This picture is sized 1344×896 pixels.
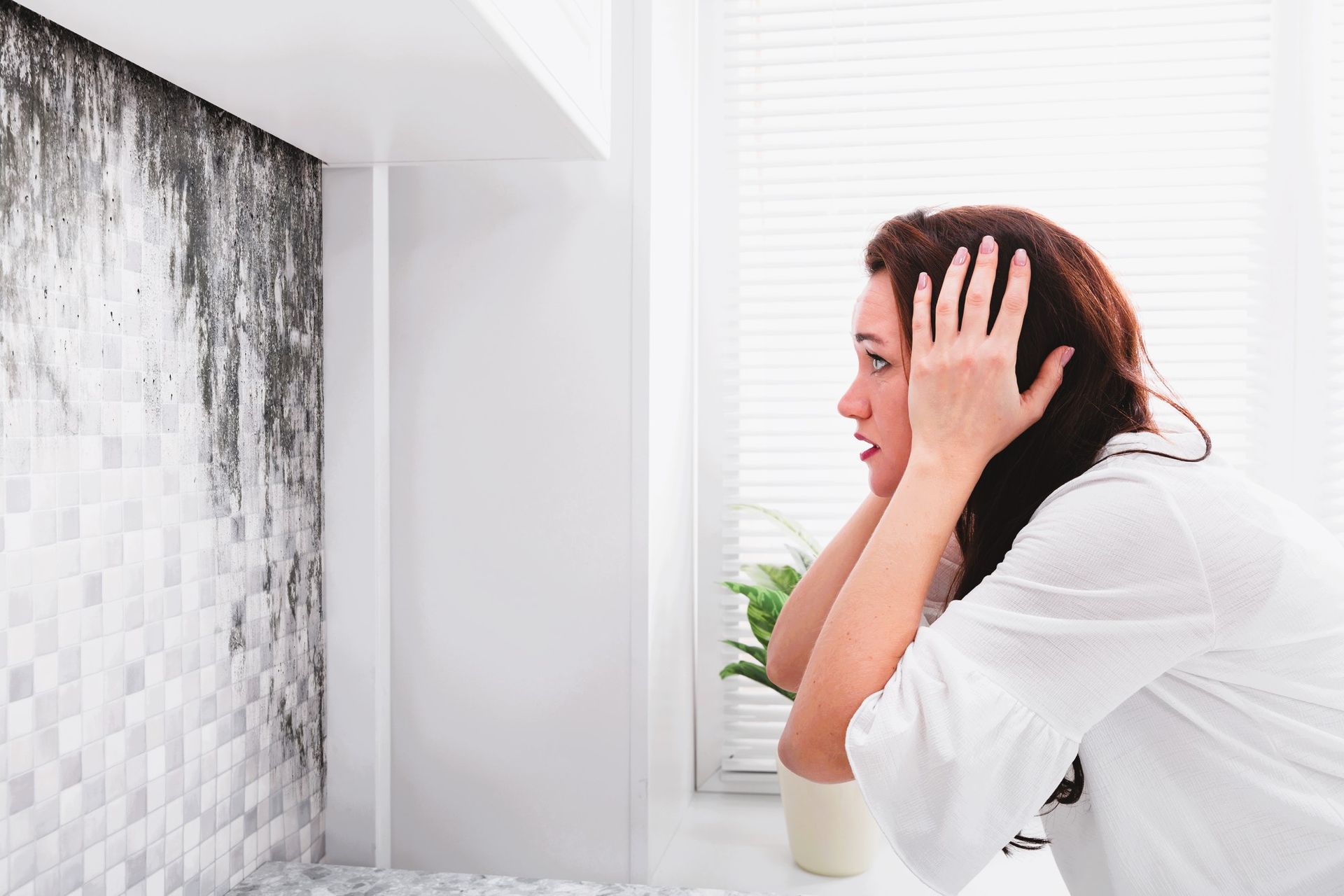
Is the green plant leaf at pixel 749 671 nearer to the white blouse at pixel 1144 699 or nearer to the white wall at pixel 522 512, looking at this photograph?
the white wall at pixel 522 512

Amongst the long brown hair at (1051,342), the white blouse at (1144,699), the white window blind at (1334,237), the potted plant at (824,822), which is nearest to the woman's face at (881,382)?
the long brown hair at (1051,342)

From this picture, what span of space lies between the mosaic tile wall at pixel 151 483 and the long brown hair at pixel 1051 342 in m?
0.60

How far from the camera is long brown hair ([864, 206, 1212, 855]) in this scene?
753mm

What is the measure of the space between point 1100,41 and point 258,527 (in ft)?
4.25

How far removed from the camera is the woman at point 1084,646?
24.1 inches

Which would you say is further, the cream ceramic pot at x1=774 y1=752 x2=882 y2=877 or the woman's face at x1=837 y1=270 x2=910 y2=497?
the cream ceramic pot at x1=774 y1=752 x2=882 y2=877

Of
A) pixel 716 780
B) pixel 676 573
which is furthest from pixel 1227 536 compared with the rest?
pixel 716 780

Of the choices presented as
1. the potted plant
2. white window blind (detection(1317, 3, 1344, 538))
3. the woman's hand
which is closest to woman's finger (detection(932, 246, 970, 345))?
the woman's hand

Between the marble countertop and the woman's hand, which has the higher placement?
the woman's hand

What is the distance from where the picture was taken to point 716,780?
1429 mm

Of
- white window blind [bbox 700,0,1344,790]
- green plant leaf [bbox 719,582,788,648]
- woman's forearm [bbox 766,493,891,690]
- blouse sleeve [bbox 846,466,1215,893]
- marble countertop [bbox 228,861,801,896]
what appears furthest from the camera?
white window blind [bbox 700,0,1344,790]

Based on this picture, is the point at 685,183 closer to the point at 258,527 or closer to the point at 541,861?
the point at 258,527

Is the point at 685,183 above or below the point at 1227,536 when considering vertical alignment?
above

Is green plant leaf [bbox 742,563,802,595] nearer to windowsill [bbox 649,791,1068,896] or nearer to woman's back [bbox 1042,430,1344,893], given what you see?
windowsill [bbox 649,791,1068,896]
